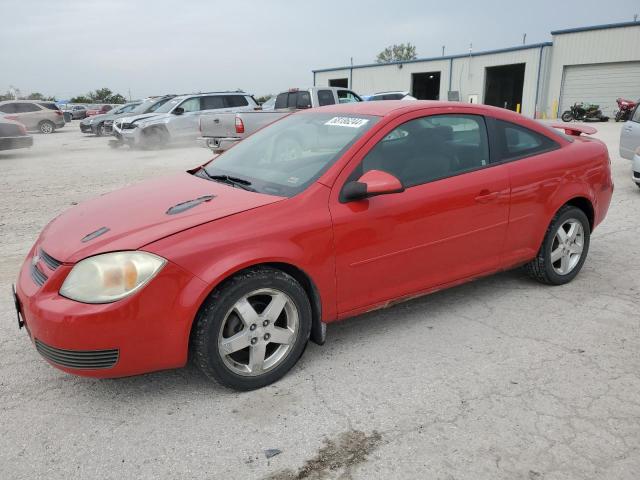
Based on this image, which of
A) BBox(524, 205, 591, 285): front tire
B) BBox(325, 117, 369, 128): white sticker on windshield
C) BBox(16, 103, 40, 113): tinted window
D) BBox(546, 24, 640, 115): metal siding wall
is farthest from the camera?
BBox(546, 24, 640, 115): metal siding wall

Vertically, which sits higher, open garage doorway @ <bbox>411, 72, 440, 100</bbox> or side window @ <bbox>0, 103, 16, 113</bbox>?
open garage doorway @ <bbox>411, 72, 440, 100</bbox>

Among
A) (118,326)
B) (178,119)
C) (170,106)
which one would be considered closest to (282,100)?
(178,119)

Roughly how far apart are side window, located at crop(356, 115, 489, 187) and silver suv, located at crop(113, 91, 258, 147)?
13095 millimetres

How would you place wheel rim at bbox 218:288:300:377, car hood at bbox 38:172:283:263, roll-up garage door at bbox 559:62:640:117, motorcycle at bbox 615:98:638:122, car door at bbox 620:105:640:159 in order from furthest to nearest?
roll-up garage door at bbox 559:62:640:117, motorcycle at bbox 615:98:638:122, car door at bbox 620:105:640:159, wheel rim at bbox 218:288:300:377, car hood at bbox 38:172:283:263

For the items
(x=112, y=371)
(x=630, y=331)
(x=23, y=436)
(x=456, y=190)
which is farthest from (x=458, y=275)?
(x=23, y=436)

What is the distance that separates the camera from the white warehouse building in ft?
93.7

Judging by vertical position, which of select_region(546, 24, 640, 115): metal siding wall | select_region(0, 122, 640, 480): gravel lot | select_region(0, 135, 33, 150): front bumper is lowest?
select_region(0, 122, 640, 480): gravel lot

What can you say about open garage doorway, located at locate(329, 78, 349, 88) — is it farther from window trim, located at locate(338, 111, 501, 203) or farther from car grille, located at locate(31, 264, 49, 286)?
car grille, located at locate(31, 264, 49, 286)

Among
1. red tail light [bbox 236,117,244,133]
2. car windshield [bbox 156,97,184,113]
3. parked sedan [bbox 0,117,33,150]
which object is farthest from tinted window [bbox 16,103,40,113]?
red tail light [bbox 236,117,244,133]

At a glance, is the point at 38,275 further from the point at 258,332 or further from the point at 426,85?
the point at 426,85

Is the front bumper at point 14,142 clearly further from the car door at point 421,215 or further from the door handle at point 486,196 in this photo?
the door handle at point 486,196

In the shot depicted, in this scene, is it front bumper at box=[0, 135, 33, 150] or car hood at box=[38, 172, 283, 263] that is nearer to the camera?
car hood at box=[38, 172, 283, 263]

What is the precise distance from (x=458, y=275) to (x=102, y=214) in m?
2.42

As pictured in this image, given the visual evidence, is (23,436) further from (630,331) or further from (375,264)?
(630,331)
